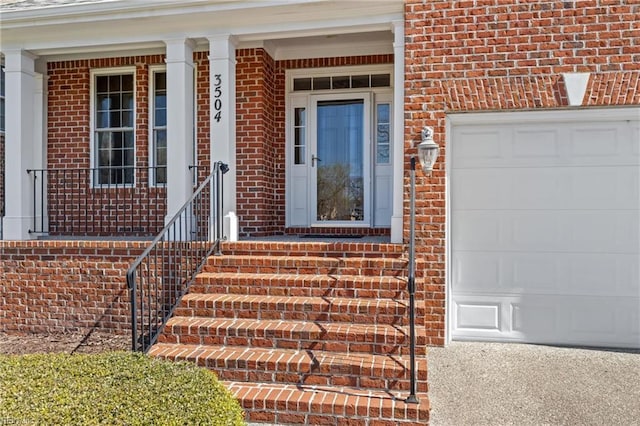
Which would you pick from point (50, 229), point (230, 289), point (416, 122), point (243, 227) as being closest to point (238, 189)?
point (243, 227)

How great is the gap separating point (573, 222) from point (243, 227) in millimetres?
3989

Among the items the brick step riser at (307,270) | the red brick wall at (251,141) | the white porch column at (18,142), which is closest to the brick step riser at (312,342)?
the brick step riser at (307,270)

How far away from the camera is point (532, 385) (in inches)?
155

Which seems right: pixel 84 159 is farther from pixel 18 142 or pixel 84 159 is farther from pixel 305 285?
pixel 305 285

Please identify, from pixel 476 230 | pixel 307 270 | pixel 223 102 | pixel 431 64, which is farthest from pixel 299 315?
pixel 431 64

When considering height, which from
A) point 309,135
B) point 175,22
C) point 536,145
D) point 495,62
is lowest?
point 536,145

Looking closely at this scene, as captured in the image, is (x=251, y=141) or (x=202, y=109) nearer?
(x=251, y=141)

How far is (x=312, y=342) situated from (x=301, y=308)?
406mm

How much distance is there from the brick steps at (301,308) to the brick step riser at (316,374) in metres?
0.61

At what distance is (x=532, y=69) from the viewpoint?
480cm

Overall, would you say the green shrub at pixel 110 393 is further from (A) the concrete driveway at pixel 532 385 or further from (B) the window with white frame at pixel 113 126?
(B) the window with white frame at pixel 113 126

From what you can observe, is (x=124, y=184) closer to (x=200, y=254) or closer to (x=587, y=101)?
(x=200, y=254)

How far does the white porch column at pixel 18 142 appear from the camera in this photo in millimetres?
6086

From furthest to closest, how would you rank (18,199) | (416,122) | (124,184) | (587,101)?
(124,184), (18,199), (416,122), (587,101)
